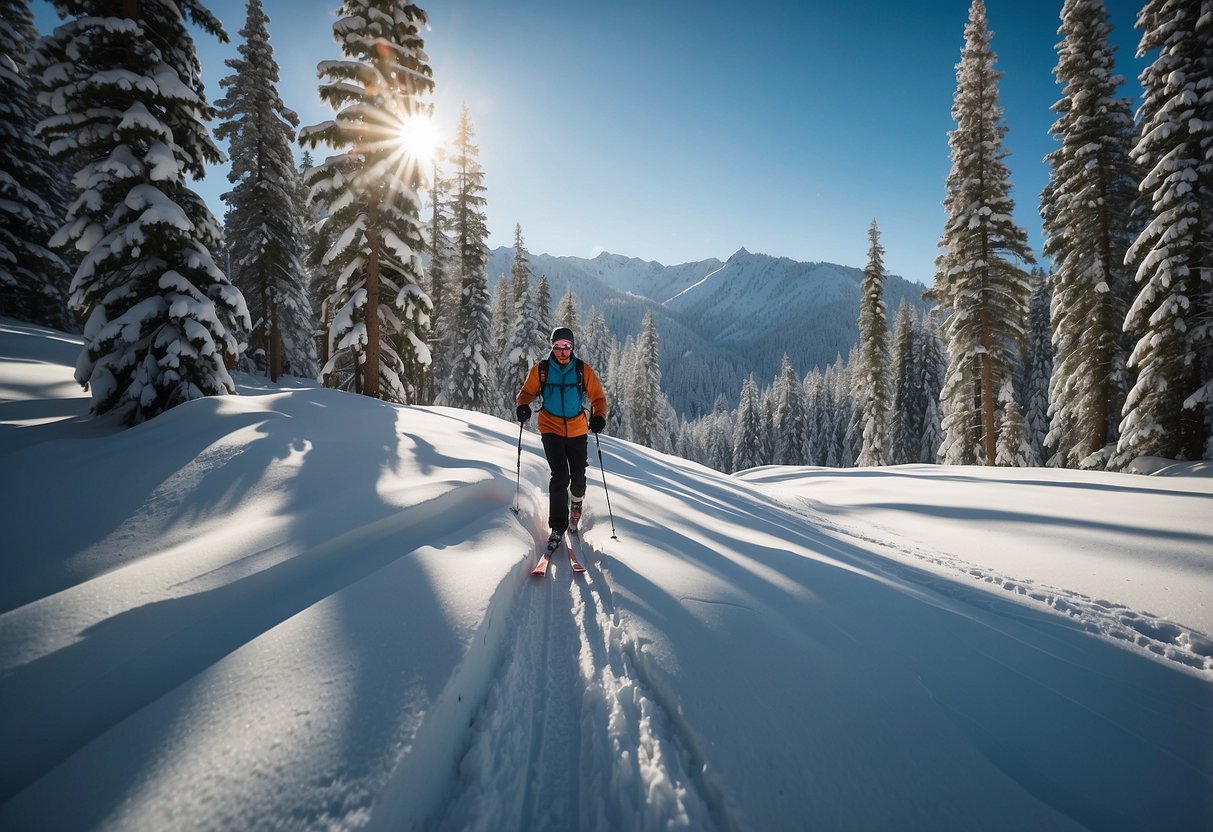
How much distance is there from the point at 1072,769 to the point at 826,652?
1.17m

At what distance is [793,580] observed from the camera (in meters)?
4.16

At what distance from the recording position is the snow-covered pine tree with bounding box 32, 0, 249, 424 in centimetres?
780

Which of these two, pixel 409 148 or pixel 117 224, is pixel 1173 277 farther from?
pixel 117 224

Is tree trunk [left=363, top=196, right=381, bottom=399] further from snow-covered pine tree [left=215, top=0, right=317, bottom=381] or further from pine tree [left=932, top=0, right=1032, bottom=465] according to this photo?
pine tree [left=932, top=0, right=1032, bottom=465]

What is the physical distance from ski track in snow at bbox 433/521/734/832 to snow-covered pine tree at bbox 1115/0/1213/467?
18104 mm

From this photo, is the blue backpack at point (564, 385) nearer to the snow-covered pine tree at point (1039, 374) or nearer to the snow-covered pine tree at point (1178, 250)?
the snow-covered pine tree at point (1178, 250)

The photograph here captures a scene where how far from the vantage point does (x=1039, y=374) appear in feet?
108

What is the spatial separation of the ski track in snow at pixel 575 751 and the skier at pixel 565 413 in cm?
221

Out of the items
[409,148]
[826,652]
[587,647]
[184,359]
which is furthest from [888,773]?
[409,148]

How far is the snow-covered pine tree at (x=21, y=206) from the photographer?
1609 centimetres

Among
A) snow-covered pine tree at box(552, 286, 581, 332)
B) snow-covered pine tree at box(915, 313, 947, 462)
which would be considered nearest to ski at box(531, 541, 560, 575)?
snow-covered pine tree at box(552, 286, 581, 332)

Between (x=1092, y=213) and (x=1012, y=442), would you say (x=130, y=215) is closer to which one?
(x=1092, y=213)

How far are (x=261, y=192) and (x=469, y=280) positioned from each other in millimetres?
10472

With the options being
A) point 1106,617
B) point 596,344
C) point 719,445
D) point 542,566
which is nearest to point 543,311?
point 596,344
